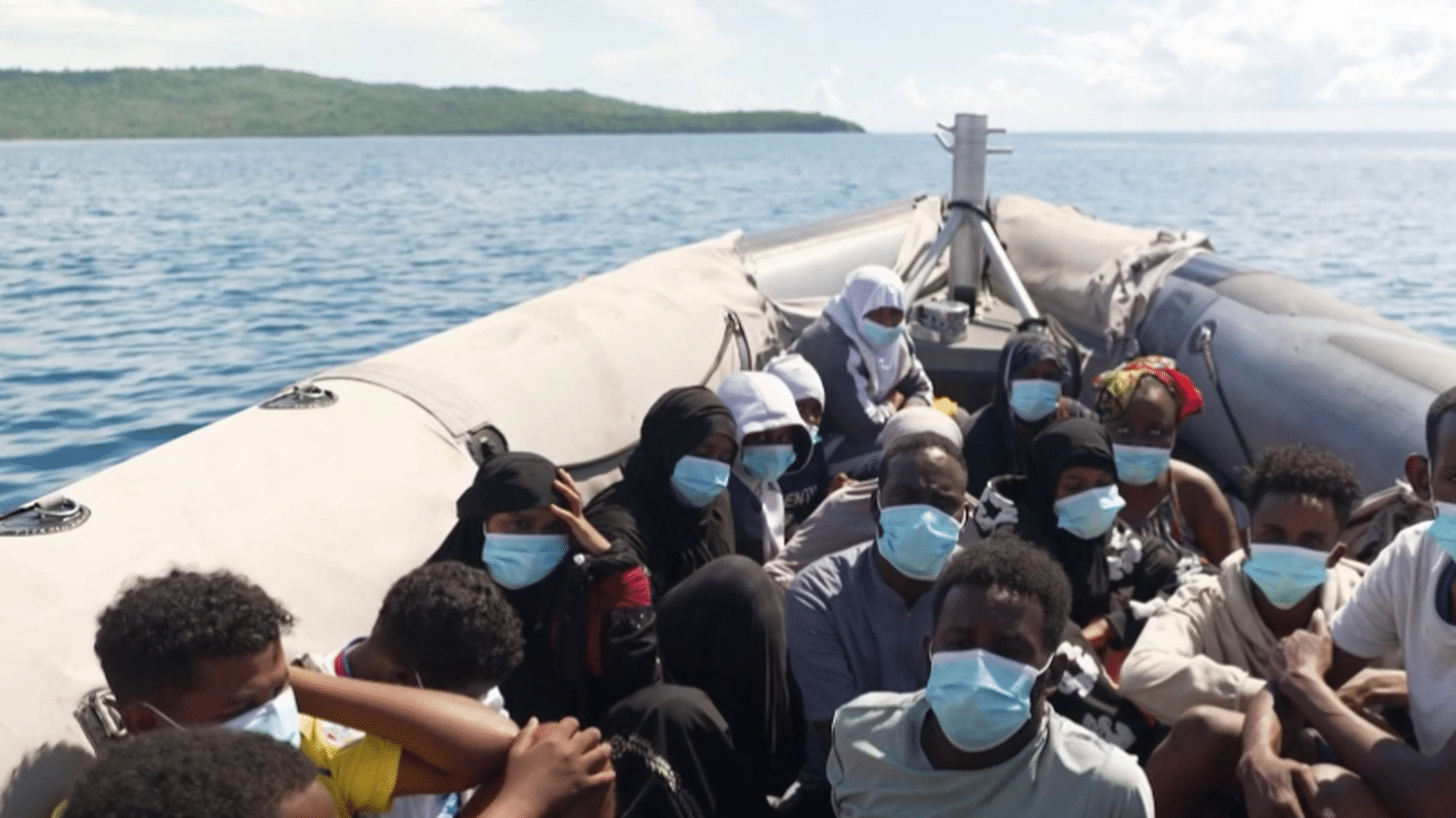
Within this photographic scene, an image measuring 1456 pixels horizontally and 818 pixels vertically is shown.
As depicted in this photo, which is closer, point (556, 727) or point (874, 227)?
point (556, 727)

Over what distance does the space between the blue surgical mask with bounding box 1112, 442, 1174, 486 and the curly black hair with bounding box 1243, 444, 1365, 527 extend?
69cm

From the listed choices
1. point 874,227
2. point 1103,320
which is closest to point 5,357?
point 874,227

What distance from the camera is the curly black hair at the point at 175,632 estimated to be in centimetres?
185

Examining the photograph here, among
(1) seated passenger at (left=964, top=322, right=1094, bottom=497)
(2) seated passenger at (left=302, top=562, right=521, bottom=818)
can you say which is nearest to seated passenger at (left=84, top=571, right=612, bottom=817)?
(2) seated passenger at (left=302, top=562, right=521, bottom=818)

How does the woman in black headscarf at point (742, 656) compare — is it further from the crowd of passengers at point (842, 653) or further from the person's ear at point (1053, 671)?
the person's ear at point (1053, 671)

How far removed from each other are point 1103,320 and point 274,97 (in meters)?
106

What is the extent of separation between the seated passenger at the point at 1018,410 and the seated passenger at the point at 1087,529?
0.87 metres

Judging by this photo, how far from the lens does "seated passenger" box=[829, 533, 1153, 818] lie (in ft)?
6.54

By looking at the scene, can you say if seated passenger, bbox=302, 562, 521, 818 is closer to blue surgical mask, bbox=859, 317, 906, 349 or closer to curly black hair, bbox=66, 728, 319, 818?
curly black hair, bbox=66, 728, 319, 818

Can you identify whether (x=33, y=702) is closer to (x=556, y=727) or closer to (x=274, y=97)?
(x=556, y=727)

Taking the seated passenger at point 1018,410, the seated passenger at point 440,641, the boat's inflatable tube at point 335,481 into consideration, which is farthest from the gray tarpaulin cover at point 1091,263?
the seated passenger at point 440,641

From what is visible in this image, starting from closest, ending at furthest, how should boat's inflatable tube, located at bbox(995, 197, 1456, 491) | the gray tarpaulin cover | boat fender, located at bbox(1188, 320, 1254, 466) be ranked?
boat's inflatable tube, located at bbox(995, 197, 1456, 491)
boat fender, located at bbox(1188, 320, 1254, 466)
the gray tarpaulin cover

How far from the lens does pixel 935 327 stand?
231 inches

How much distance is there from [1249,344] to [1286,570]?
7.62ft
